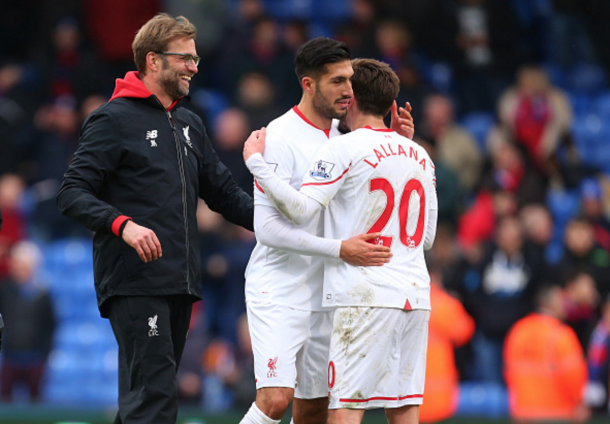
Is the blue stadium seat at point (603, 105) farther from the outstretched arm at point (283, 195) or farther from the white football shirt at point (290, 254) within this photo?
the outstretched arm at point (283, 195)

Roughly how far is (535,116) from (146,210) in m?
9.75

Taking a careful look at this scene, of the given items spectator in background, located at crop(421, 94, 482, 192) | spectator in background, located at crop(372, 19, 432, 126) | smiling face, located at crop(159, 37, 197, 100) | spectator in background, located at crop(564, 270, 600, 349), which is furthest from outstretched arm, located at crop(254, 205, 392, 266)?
spectator in background, located at crop(372, 19, 432, 126)

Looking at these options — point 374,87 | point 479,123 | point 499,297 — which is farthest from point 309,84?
point 479,123

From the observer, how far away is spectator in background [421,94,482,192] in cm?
1389

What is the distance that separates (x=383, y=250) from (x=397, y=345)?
1.78 ft

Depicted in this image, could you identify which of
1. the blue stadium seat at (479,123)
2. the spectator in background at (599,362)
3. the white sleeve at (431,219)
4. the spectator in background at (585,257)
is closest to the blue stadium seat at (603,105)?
the blue stadium seat at (479,123)

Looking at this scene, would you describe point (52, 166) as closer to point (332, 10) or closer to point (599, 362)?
point (332, 10)

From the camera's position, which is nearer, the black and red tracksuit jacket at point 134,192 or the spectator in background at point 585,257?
the black and red tracksuit jacket at point 134,192

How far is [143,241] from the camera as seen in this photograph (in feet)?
17.6

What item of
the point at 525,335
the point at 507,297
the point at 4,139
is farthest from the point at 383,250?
the point at 4,139

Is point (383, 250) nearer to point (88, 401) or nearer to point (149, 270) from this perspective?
point (149, 270)

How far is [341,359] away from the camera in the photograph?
18.4ft

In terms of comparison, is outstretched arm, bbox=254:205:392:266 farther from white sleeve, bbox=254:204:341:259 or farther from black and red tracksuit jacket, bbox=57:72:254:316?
black and red tracksuit jacket, bbox=57:72:254:316

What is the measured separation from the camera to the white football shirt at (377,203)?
5.64 meters
